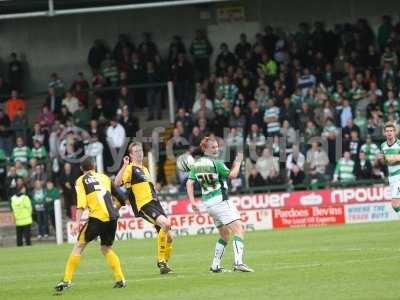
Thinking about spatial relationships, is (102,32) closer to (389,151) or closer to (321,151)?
(321,151)

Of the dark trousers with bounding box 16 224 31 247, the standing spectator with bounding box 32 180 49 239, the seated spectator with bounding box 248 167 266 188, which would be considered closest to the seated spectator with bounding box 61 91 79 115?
the standing spectator with bounding box 32 180 49 239

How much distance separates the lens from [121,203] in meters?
15.3

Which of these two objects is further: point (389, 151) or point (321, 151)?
point (321, 151)

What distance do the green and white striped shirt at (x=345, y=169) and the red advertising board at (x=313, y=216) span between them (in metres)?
0.87

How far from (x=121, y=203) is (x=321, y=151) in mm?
16276

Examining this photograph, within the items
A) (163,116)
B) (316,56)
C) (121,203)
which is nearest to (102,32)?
(163,116)

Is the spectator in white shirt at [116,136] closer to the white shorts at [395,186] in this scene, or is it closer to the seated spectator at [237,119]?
the seated spectator at [237,119]

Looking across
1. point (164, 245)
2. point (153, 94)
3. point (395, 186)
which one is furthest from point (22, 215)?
point (395, 186)

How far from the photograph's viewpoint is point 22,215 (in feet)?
100

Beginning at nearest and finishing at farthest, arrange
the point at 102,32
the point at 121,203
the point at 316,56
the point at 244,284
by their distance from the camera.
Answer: the point at 244,284 < the point at 121,203 < the point at 316,56 < the point at 102,32

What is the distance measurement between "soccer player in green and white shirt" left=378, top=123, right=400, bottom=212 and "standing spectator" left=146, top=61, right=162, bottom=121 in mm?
18162

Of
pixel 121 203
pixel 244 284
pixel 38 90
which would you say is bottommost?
pixel 244 284

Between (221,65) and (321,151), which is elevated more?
(221,65)

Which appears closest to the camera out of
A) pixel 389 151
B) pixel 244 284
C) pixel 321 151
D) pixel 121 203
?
pixel 244 284
